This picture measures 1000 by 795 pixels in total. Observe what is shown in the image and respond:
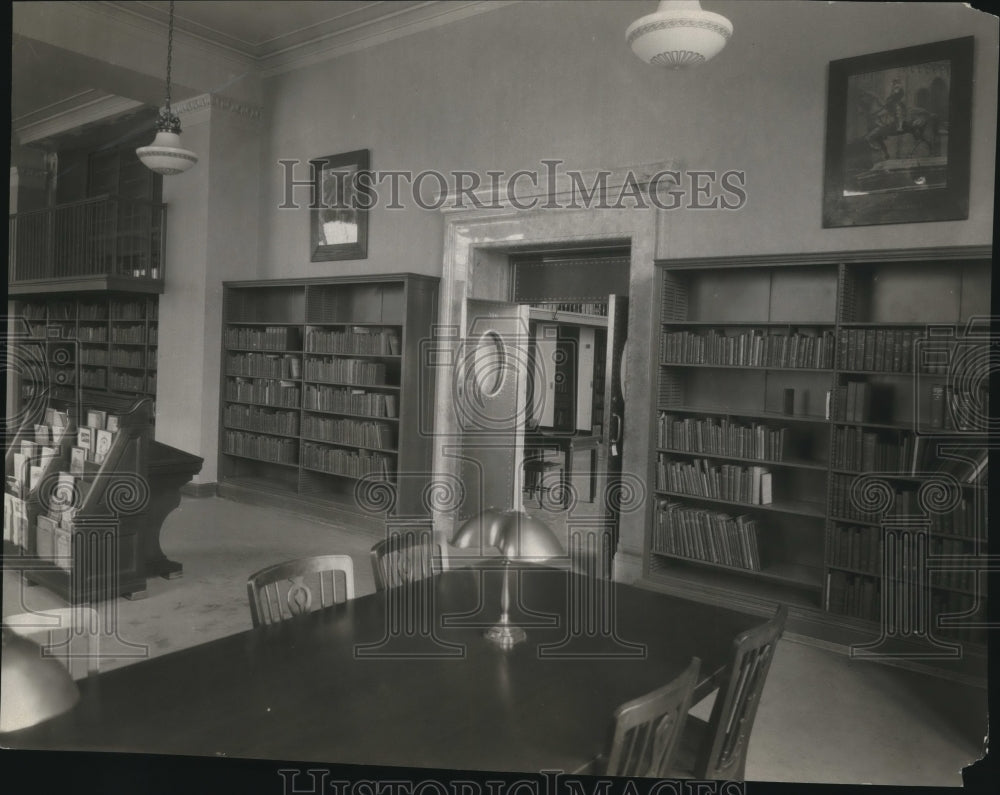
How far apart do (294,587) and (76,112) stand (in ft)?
28.9

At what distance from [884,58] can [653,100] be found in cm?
152

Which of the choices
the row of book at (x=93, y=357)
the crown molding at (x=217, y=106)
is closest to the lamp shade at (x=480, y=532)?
the crown molding at (x=217, y=106)

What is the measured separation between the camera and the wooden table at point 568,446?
9973 millimetres

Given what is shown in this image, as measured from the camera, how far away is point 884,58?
445 centimetres

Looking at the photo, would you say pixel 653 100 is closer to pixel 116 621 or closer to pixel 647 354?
pixel 647 354

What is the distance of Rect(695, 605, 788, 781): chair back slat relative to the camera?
1.87 m

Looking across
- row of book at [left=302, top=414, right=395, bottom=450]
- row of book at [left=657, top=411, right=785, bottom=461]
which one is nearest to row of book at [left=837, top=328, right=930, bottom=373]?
row of book at [left=657, top=411, right=785, bottom=461]

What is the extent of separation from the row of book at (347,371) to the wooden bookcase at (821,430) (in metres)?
2.82

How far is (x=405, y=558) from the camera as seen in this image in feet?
9.68

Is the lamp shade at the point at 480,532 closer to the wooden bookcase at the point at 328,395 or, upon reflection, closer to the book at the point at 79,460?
the book at the point at 79,460

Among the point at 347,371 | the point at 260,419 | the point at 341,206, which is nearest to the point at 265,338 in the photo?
the point at 260,419

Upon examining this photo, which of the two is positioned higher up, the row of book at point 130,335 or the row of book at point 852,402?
the row of book at point 130,335

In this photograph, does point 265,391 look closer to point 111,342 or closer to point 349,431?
point 349,431

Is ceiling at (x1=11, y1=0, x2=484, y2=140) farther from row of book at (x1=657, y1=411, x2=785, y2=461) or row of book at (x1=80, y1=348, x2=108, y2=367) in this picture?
row of book at (x1=657, y1=411, x2=785, y2=461)
